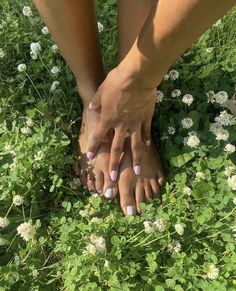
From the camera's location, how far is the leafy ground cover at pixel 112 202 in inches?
51.6

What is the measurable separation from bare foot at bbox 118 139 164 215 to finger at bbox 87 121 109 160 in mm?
82

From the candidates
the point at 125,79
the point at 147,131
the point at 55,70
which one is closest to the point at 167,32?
the point at 125,79

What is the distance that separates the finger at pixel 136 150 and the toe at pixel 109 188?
3.1 inches

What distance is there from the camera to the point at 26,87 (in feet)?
5.70

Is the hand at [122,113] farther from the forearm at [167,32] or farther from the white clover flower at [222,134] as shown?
the white clover flower at [222,134]

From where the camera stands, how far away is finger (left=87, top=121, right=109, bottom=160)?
1.48 meters

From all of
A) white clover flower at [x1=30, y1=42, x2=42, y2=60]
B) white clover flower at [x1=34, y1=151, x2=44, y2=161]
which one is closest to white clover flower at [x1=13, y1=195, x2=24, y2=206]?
white clover flower at [x1=34, y1=151, x2=44, y2=161]

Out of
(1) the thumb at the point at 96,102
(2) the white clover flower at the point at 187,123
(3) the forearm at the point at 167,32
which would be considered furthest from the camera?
(2) the white clover flower at the point at 187,123

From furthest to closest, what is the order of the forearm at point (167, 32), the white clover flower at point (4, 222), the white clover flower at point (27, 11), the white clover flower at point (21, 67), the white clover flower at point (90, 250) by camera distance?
the white clover flower at point (27, 11) < the white clover flower at point (21, 67) < the white clover flower at point (4, 222) < the white clover flower at point (90, 250) < the forearm at point (167, 32)

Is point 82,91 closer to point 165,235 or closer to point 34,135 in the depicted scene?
point 34,135

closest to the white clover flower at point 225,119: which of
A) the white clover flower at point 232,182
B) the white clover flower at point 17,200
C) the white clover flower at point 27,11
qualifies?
the white clover flower at point 232,182

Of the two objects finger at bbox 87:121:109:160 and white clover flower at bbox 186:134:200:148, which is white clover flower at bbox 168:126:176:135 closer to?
white clover flower at bbox 186:134:200:148

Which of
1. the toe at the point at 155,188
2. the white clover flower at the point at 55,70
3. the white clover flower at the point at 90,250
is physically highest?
the white clover flower at the point at 55,70

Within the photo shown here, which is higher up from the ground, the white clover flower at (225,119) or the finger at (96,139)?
the finger at (96,139)
